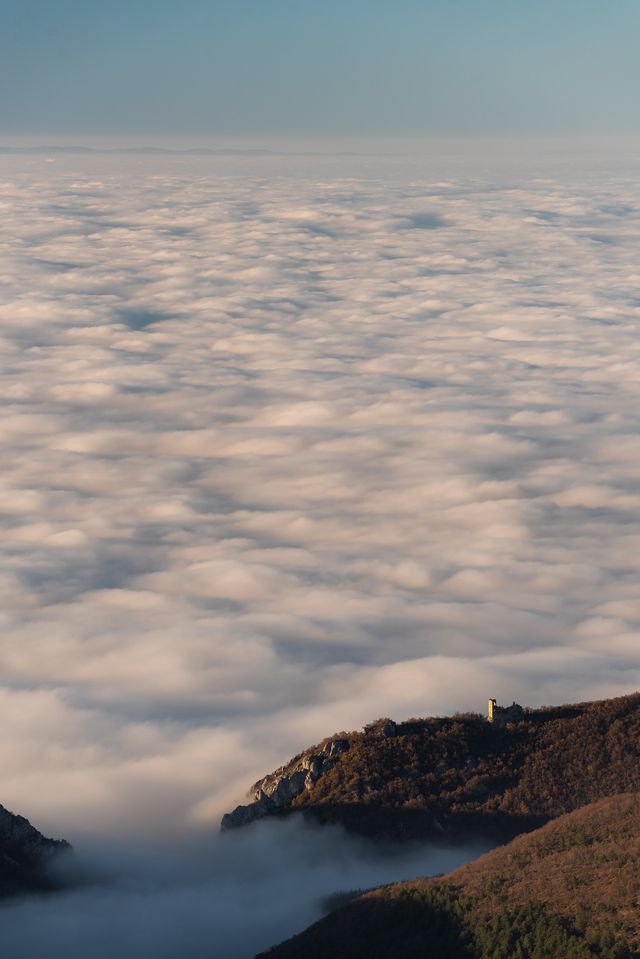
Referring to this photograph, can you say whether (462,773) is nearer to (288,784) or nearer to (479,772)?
(479,772)

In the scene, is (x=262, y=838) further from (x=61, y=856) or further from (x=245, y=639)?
(x=245, y=639)

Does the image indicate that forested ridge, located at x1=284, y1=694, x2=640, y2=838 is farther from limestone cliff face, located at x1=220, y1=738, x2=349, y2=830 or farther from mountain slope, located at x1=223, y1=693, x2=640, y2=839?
limestone cliff face, located at x1=220, y1=738, x2=349, y2=830

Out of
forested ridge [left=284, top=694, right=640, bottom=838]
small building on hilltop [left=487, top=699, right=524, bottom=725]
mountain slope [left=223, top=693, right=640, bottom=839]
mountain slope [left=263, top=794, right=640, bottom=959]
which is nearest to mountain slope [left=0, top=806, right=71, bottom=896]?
mountain slope [left=223, top=693, right=640, bottom=839]

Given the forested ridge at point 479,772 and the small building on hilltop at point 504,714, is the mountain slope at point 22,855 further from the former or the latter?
the small building on hilltop at point 504,714

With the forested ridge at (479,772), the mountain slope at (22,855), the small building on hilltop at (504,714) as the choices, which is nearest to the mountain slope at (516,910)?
the forested ridge at (479,772)

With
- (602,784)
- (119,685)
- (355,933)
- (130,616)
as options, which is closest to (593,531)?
(130,616)

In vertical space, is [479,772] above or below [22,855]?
above

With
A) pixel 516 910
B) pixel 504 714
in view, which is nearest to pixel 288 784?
pixel 504 714
